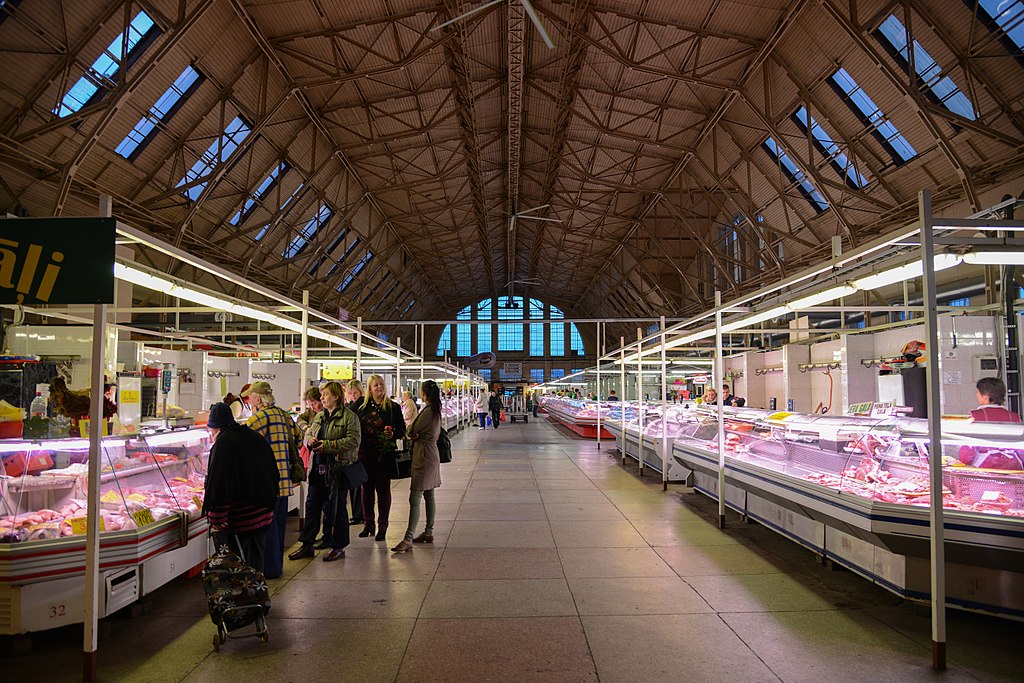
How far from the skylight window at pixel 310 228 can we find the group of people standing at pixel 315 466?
16.8 meters

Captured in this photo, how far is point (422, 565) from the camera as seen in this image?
5945 millimetres

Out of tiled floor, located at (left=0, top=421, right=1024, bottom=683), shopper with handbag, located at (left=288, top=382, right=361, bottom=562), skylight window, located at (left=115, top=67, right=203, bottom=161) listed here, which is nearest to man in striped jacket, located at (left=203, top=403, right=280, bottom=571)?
tiled floor, located at (left=0, top=421, right=1024, bottom=683)

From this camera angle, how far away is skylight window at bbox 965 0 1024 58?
1072cm

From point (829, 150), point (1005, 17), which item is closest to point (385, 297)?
point (829, 150)

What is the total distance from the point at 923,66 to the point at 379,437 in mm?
13068

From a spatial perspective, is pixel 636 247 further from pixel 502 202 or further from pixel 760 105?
pixel 760 105

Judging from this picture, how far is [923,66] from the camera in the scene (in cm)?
1312

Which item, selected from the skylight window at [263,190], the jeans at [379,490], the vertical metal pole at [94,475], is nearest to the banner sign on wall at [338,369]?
the skylight window at [263,190]

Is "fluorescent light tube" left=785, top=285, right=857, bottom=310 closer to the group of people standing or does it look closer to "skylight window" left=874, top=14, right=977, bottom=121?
the group of people standing

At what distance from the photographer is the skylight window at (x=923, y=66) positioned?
1267 centimetres

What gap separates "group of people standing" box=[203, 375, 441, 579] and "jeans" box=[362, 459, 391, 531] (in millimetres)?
10

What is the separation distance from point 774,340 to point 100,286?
26703 millimetres

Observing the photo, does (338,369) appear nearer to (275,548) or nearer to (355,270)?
(275,548)

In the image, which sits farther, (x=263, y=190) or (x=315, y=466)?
(x=263, y=190)
